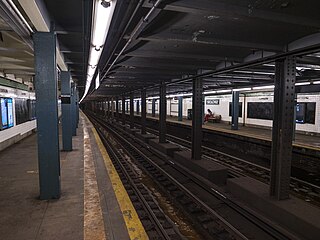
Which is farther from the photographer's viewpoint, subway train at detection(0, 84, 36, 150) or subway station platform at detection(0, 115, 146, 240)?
subway train at detection(0, 84, 36, 150)

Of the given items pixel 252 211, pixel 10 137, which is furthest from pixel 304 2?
pixel 10 137

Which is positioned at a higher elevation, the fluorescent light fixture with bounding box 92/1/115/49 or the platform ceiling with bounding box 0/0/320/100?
the platform ceiling with bounding box 0/0/320/100

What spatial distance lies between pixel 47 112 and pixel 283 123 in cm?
400

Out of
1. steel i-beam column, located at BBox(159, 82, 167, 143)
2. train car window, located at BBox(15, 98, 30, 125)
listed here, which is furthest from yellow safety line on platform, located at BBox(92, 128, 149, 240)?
train car window, located at BBox(15, 98, 30, 125)

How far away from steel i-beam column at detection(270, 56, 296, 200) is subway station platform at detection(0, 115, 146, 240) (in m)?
2.46

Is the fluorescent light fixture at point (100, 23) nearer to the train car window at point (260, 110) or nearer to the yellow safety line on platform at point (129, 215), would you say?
the yellow safety line on platform at point (129, 215)

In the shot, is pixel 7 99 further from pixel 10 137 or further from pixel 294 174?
pixel 294 174

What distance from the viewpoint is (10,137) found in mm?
9547

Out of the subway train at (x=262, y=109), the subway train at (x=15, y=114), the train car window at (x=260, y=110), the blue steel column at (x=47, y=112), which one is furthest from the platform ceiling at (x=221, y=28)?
the train car window at (x=260, y=110)

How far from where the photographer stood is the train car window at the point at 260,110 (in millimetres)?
16203

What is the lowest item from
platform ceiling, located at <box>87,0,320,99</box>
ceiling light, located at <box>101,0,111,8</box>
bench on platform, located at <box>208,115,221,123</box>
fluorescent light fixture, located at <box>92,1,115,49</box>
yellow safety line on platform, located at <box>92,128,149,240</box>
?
yellow safety line on platform, located at <box>92,128,149,240</box>

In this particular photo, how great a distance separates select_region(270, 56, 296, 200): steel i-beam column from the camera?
3.94m

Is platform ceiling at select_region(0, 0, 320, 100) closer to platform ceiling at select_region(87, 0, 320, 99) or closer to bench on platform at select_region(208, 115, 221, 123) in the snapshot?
platform ceiling at select_region(87, 0, 320, 99)

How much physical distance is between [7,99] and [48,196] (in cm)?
635
